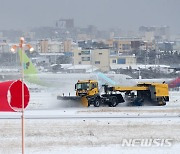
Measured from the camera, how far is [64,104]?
3016 cm

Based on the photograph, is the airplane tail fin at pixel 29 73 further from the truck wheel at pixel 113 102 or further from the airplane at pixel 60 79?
the truck wheel at pixel 113 102

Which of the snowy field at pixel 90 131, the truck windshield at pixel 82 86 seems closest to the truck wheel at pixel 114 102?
the truck windshield at pixel 82 86

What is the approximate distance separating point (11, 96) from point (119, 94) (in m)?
23.1

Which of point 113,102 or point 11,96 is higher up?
point 11,96

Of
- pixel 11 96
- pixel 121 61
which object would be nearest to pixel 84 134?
pixel 11 96

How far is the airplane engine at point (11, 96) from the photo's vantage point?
6.96m

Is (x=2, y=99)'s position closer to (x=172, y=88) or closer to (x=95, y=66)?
(x=172, y=88)

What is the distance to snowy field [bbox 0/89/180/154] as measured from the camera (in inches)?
565

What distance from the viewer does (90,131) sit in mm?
17781

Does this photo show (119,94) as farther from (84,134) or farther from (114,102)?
(84,134)

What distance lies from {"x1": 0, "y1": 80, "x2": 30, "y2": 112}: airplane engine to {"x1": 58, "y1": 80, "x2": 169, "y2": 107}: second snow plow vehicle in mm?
21582

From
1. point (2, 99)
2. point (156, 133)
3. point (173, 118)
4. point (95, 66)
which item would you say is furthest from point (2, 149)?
point (95, 66)

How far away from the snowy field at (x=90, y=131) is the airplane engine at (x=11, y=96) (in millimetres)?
6439

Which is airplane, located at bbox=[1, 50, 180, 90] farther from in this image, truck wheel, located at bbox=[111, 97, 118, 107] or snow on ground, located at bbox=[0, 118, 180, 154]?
snow on ground, located at bbox=[0, 118, 180, 154]
